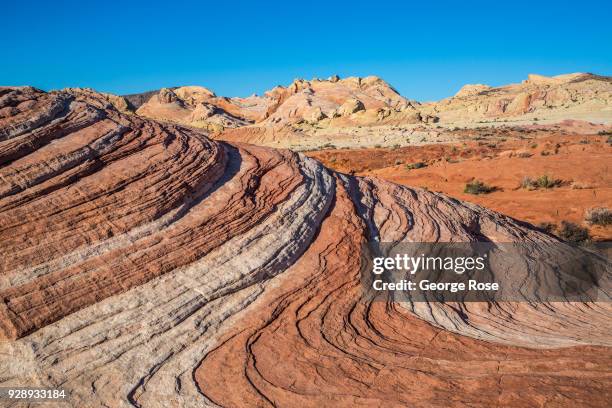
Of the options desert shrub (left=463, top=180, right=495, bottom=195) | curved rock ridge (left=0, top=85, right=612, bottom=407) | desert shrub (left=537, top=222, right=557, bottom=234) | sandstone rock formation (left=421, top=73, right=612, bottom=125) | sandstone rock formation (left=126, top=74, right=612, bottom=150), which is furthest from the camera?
sandstone rock formation (left=421, top=73, right=612, bottom=125)

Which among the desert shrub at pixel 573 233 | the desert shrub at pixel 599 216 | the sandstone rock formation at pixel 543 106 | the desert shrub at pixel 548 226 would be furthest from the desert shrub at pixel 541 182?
the sandstone rock formation at pixel 543 106

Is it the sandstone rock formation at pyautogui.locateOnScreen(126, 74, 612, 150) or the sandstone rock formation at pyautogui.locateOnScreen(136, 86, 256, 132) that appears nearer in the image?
the sandstone rock formation at pyautogui.locateOnScreen(126, 74, 612, 150)

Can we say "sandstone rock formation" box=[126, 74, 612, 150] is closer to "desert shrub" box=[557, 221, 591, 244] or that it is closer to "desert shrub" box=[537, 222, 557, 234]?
"desert shrub" box=[537, 222, 557, 234]

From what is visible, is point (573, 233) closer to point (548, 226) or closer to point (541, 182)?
point (548, 226)

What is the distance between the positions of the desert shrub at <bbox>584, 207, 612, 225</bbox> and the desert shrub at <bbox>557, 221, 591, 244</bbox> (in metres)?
1.00

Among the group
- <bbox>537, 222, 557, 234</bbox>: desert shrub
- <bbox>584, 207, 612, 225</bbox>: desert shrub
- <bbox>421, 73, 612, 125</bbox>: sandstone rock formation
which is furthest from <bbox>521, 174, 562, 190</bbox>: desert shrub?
<bbox>421, 73, 612, 125</bbox>: sandstone rock formation

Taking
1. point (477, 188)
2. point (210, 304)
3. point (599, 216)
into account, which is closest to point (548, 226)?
point (599, 216)

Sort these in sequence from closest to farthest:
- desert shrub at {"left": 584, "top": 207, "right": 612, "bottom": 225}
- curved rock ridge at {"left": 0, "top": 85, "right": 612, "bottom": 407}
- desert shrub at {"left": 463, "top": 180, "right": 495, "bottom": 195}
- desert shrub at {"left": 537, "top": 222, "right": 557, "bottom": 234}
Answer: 1. curved rock ridge at {"left": 0, "top": 85, "right": 612, "bottom": 407}
2. desert shrub at {"left": 537, "top": 222, "right": 557, "bottom": 234}
3. desert shrub at {"left": 584, "top": 207, "right": 612, "bottom": 225}
4. desert shrub at {"left": 463, "top": 180, "right": 495, "bottom": 195}

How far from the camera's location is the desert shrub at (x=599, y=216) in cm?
1385

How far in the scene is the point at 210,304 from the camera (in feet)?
17.1

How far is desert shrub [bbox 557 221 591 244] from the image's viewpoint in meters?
12.6

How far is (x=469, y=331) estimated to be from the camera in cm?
570

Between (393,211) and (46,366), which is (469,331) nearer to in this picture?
(393,211)

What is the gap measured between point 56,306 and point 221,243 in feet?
6.66
